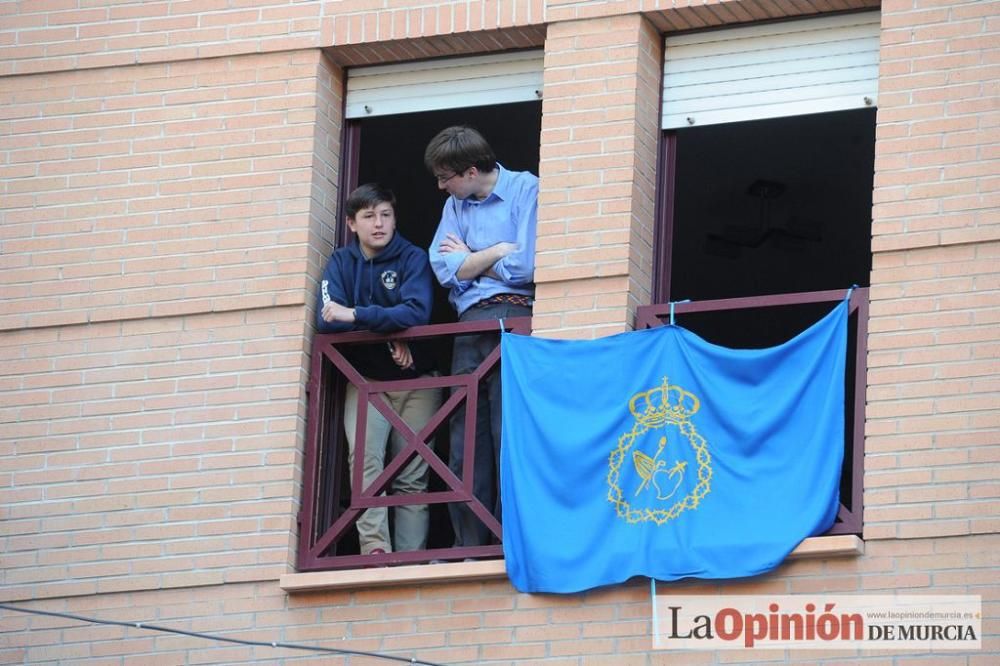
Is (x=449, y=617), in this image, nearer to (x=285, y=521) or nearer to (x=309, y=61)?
(x=285, y=521)

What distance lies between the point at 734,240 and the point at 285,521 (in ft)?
19.4

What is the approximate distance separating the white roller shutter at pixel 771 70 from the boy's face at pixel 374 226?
1.64m

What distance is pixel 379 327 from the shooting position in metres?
12.7

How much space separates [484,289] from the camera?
12.8 meters

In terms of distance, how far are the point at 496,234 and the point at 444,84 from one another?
1.21m

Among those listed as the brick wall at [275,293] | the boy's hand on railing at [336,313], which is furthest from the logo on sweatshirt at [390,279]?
the brick wall at [275,293]

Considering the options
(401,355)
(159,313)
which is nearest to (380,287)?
(401,355)

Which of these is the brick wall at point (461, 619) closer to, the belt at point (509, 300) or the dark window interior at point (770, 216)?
the belt at point (509, 300)

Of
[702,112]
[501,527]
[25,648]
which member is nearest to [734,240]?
[702,112]

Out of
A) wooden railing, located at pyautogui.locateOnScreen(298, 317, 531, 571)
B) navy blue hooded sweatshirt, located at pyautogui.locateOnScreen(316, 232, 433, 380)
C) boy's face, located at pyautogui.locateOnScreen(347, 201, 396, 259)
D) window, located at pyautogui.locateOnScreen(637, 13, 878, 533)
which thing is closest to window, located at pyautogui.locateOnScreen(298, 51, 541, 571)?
wooden railing, located at pyautogui.locateOnScreen(298, 317, 531, 571)

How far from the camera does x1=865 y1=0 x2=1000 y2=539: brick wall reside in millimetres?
11336

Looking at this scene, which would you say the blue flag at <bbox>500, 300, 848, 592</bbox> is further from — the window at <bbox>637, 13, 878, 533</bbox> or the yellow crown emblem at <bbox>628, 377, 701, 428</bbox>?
the window at <bbox>637, 13, 878, 533</bbox>

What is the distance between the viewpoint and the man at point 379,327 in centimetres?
1272

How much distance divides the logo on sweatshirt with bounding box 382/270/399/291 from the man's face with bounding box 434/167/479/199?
558mm
